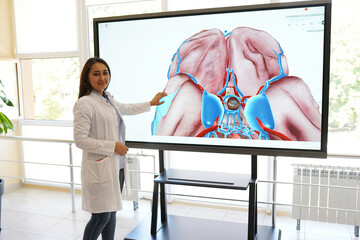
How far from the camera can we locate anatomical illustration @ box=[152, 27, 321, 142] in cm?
241

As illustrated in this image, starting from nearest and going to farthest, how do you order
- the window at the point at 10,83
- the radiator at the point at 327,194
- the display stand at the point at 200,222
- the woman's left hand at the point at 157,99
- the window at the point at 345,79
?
the display stand at the point at 200,222 < the woman's left hand at the point at 157,99 < the radiator at the point at 327,194 < the window at the point at 345,79 < the window at the point at 10,83

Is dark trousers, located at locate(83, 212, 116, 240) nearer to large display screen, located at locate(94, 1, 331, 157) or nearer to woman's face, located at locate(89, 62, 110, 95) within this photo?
large display screen, located at locate(94, 1, 331, 157)

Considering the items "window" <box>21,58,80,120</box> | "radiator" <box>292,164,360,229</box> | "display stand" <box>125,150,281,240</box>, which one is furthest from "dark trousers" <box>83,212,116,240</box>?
→ "window" <box>21,58,80,120</box>

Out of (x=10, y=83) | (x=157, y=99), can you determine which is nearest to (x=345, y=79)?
(x=157, y=99)

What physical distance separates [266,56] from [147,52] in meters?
0.93

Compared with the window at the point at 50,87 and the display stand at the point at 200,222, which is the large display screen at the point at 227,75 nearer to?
the display stand at the point at 200,222

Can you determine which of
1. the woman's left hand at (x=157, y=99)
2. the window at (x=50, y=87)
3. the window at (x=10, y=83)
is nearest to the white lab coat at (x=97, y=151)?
the woman's left hand at (x=157, y=99)

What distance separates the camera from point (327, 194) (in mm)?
3162

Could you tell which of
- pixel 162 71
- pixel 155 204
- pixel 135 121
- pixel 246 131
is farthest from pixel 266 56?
pixel 155 204

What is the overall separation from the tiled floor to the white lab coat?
969mm

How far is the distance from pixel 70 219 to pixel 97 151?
1643 millimetres

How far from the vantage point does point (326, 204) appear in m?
3.19

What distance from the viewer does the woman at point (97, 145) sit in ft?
7.09

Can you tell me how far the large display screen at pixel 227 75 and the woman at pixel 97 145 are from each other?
0.52 m
